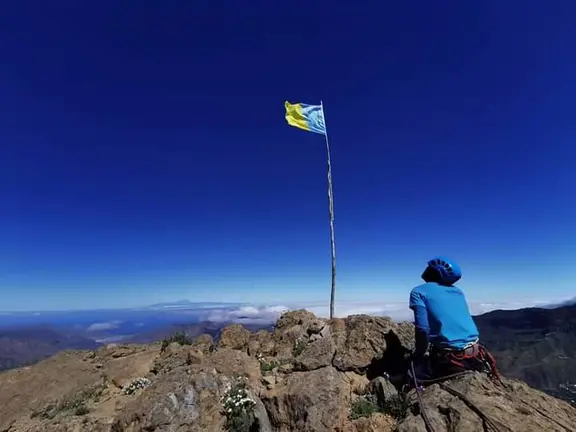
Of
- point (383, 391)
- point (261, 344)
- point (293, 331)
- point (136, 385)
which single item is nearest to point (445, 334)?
point (383, 391)

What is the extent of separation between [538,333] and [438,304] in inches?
3718

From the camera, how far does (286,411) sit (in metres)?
8.28

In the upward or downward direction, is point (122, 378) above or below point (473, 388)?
below

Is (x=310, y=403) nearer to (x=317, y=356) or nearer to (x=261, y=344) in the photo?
(x=317, y=356)

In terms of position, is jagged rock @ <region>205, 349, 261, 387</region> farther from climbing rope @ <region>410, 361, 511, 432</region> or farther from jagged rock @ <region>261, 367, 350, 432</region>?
climbing rope @ <region>410, 361, 511, 432</region>

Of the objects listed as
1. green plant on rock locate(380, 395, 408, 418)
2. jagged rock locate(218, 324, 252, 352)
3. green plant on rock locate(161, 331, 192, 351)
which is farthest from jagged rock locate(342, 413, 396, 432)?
green plant on rock locate(161, 331, 192, 351)

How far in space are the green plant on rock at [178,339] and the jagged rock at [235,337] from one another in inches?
88.9

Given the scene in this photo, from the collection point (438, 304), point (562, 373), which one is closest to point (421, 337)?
point (438, 304)

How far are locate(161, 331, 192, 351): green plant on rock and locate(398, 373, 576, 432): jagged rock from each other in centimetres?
1191

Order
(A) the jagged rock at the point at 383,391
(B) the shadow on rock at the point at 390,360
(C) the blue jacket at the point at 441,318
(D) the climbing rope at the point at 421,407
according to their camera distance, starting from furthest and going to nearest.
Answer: (B) the shadow on rock at the point at 390,360, (A) the jagged rock at the point at 383,391, (C) the blue jacket at the point at 441,318, (D) the climbing rope at the point at 421,407

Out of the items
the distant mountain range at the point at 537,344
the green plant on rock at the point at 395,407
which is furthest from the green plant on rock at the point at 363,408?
the distant mountain range at the point at 537,344

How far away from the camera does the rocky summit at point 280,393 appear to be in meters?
6.16

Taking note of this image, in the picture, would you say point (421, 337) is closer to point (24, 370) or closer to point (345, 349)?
point (345, 349)

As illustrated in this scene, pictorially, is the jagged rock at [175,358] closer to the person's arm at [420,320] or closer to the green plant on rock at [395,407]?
the green plant on rock at [395,407]
